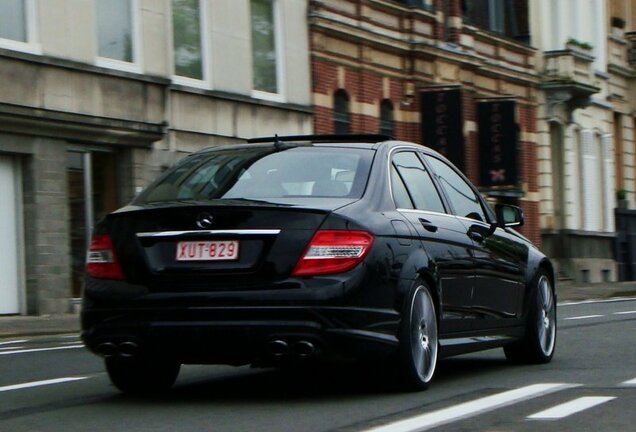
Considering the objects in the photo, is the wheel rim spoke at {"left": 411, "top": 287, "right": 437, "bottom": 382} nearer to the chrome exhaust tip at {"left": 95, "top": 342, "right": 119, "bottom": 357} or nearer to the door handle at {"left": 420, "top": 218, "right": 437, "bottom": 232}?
the door handle at {"left": 420, "top": 218, "right": 437, "bottom": 232}

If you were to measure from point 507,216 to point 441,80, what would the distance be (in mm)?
25781

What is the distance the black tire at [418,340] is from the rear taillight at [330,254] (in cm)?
56

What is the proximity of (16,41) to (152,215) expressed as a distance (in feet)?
47.2

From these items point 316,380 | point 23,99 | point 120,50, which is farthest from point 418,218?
point 120,50

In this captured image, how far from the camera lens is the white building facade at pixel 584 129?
44.0m

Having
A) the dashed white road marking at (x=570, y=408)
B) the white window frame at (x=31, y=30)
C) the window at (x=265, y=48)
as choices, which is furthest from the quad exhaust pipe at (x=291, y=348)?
the window at (x=265, y=48)

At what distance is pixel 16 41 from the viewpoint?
22672 millimetres

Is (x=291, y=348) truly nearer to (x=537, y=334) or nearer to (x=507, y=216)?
(x=507, y=216)

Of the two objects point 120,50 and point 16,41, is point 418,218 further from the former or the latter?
point 120,50

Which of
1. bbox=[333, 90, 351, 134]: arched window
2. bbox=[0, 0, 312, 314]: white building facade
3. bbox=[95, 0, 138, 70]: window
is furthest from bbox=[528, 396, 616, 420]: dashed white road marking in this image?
bbox=[333, 90, 351, 134]: arched window

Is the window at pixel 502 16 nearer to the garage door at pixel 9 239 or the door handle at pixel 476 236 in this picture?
the garage door at pixel 9 239

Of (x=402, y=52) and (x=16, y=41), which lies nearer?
(x=16, y=41)

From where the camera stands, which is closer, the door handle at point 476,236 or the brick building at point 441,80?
the door handle at point 476,236

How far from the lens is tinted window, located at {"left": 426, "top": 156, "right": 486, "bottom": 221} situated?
35.1 ft
